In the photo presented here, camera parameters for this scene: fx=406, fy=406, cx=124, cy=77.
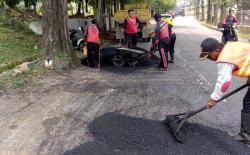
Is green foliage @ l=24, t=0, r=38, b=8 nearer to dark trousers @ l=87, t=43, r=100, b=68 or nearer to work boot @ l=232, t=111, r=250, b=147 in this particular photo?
dark trousers @ l=87, t=43, r=100, b=68

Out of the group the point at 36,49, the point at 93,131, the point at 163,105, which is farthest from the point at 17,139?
the point at 36,49

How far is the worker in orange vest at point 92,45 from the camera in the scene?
1253 centimetres

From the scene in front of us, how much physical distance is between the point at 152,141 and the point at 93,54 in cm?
748

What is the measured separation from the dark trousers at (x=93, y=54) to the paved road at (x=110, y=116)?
185 cm

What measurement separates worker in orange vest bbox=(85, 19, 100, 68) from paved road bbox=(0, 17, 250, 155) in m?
1.87

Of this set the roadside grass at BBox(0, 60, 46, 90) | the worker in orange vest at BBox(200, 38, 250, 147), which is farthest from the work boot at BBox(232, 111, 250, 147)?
the roadside grass at BBox(0, 60, 46, 90)

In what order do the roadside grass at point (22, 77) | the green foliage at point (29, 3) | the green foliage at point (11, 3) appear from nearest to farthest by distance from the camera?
the roadside grass at point (22, 77) < the green foliage at point (11, 3) < the green foliage at point (29, 3)

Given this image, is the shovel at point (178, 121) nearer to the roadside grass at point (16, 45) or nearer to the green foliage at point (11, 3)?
the roadside grass at point (16, 45)

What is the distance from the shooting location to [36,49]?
14.5 metres

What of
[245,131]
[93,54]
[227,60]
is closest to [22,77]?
[93,54]

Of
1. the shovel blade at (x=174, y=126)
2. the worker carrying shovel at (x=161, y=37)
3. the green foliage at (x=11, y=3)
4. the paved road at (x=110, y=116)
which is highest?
the green foliage at (x=11, y=3)

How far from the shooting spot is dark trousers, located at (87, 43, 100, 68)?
497 inches

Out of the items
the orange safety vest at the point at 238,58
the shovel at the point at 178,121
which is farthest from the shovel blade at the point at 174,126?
the orange safety vest at the point at 238,58

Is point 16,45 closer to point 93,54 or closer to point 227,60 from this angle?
point 93,54
